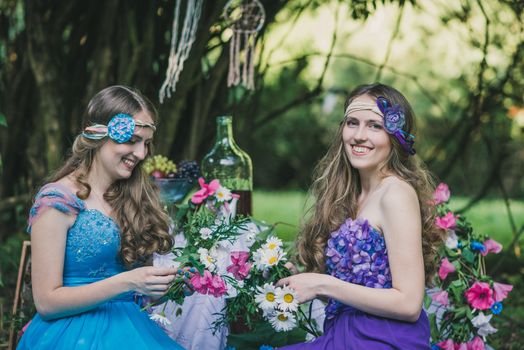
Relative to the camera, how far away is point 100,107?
8.53 feet

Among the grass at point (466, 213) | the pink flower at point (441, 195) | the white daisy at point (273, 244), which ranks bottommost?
the grass at point (466, 213)

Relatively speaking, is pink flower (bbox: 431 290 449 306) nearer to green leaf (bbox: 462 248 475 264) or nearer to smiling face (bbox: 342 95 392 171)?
green leaf (bbox: 462 248 475 264)

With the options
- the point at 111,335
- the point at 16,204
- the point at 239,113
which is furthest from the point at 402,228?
the point at 16,204

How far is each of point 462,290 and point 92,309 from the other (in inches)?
60.3

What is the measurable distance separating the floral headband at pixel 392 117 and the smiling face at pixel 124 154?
0.75m

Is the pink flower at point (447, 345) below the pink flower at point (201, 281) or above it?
below

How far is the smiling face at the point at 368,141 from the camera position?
2.53 meters

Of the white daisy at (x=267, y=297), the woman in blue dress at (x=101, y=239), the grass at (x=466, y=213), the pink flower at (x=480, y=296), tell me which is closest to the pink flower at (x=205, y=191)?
the woman in blue dress at (x=101, y=239)

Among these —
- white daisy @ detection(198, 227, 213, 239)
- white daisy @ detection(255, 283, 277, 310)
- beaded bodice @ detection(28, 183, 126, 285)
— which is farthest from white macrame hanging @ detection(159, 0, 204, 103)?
white daisy @ detection(255, 283, 277, 310)

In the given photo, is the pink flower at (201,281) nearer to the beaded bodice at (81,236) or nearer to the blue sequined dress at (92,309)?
the blue sequined dress at (92,309)

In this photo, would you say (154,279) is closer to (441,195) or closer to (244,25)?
(441,195)

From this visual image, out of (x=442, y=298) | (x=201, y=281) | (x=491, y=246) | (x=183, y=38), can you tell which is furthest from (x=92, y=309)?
(x=183, y=38)

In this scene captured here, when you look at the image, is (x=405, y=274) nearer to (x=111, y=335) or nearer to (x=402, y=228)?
(x=402, y=228)

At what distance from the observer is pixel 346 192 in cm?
268
